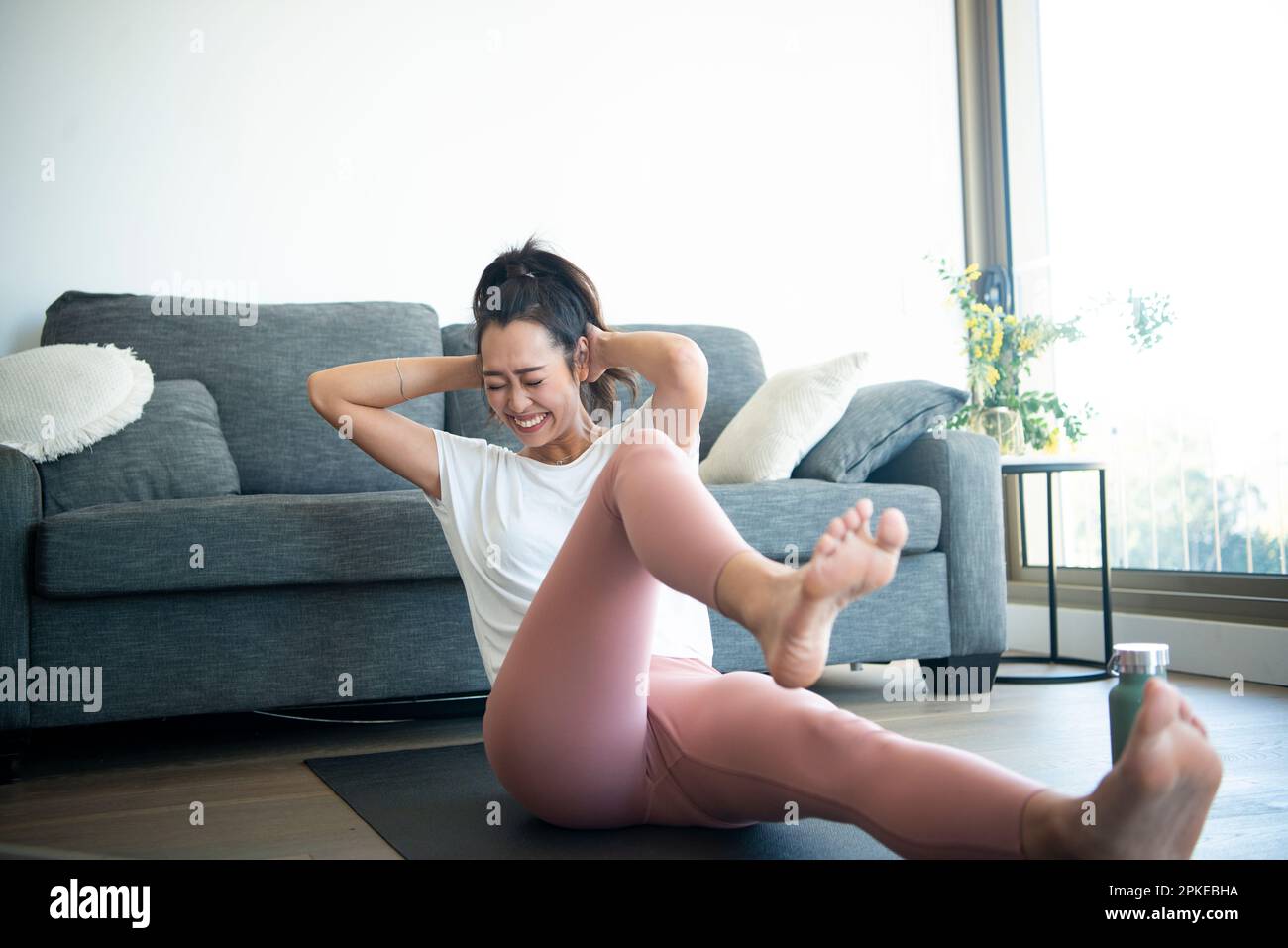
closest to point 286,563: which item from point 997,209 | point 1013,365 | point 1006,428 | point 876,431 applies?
point 876,431

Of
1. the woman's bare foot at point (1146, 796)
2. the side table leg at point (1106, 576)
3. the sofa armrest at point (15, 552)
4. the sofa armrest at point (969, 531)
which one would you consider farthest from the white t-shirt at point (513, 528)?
the side table leg at point (1106, 576)

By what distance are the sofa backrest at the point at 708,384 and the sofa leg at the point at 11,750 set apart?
1.28 m

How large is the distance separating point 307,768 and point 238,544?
1.40 feet

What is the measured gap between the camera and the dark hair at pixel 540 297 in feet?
5.26

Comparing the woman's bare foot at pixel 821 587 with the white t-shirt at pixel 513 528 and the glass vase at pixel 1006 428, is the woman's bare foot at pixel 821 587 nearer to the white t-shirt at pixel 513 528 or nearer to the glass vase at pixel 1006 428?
the white t-shirt at pixel 513 528

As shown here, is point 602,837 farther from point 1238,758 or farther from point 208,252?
point 208,252

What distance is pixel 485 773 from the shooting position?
190cm

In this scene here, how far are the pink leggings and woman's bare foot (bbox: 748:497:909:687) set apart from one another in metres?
0.08

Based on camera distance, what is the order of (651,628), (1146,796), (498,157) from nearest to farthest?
(1146,796) < (651,628) < (498,157)

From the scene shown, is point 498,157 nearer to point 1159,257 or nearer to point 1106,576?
point 1159,257

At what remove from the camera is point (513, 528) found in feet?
5.15

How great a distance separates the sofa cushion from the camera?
2.02 m

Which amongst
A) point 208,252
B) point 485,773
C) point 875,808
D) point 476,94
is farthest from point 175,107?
point 875,808

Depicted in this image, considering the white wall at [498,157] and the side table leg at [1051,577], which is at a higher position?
the white wall at [498,157]
